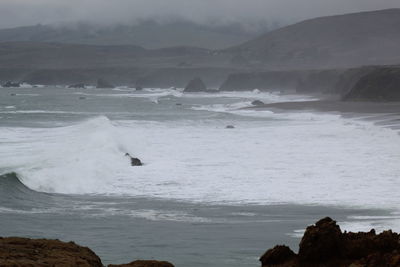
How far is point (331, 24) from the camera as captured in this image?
174375 millimetres

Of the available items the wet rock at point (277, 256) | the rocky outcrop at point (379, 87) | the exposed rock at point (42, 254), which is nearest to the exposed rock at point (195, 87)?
the rocky outcrop at point (379, 87)

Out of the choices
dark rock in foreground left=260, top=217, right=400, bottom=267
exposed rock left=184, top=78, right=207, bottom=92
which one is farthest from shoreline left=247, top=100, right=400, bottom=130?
exposed rock left=184, top=78, right=207, bottom=92

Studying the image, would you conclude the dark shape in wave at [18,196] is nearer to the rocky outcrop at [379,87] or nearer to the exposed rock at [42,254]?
the exposed rock at [42,254]

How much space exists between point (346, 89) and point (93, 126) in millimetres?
40159

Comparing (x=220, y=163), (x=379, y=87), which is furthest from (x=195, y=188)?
(x=379, y=87)

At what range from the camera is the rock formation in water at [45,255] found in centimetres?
643

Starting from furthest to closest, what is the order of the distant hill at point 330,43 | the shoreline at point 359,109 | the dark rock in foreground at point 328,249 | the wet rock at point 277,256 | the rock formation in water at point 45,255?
1. the distant hill at point 330,43
2. the shoreline at point 359,109
3. the wet rock at point 277,256
4. the dark rock in foreground at point 328,249
5. the rock formation in water at point 45,255

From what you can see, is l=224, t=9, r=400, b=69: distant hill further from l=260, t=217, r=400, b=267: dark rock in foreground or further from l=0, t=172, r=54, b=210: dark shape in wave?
l=260, t=217, r=400, b=267: dark rock in foreground

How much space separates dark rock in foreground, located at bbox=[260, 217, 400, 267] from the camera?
280 inches

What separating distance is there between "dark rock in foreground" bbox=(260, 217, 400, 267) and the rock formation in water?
1.07 meters

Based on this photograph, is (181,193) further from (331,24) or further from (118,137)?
(331,24)

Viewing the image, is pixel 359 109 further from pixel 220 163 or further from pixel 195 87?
pixel 195 87

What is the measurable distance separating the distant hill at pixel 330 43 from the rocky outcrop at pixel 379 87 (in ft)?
238

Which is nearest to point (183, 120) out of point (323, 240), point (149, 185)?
point (149, 185)
